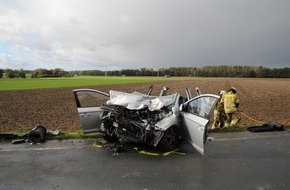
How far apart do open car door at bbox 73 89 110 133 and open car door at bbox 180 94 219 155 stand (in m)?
2.49

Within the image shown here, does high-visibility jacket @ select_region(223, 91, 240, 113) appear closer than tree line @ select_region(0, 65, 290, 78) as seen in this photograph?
Yes

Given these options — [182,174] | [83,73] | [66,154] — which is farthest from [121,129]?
[83,73]

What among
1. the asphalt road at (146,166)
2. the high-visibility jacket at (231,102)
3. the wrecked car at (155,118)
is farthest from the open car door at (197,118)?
the high-visibility jacket at (231,102)

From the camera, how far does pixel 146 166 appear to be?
6.65 m

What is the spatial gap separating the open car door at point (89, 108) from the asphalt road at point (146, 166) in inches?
20.0

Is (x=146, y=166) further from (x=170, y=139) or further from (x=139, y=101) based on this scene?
(x=139, y=101)

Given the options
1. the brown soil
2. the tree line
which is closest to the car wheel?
the brown soil

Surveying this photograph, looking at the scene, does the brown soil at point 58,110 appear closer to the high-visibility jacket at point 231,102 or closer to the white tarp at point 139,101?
the high-visibility jacket at point 231,102

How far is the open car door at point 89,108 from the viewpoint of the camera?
350 inches

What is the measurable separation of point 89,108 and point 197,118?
333 cm

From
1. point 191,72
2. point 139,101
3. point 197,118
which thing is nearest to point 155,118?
Result: point 139,101

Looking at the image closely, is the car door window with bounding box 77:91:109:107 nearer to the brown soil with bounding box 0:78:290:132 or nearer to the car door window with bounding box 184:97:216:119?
the car door window with bounding box 184:97:216:119

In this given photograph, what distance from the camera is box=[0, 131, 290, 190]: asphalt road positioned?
18.5 feet

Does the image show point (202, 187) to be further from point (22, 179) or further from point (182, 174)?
point (22, 179)
